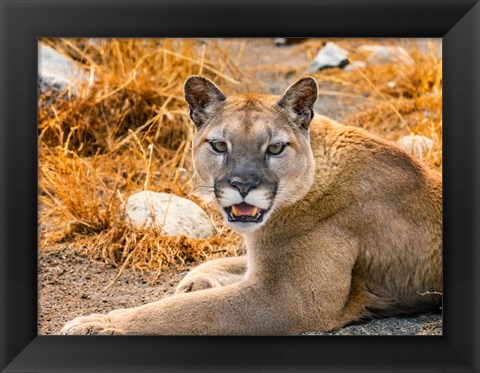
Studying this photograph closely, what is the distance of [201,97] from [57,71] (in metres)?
3.67

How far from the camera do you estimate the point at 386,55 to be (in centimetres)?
993

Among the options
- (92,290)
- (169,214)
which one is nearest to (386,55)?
(169,214)

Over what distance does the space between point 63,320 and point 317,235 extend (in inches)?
70.8

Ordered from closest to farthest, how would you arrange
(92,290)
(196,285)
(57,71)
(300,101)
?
(300,101) → (196,285) → (92,290) → (57,71)

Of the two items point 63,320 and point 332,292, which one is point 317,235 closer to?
point 332,292

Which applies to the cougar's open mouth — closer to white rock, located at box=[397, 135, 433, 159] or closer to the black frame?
the black frame

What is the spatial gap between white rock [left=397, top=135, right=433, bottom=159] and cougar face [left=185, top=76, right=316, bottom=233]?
246cm

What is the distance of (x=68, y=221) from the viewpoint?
7242 millimetres

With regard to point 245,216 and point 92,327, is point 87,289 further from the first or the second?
point 245,216
